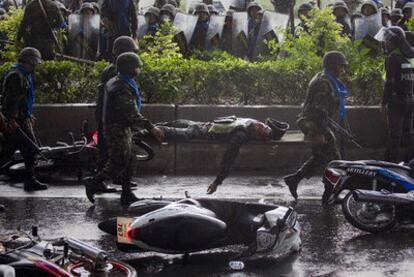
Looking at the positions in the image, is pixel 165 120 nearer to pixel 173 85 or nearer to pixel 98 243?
pixel 173 85

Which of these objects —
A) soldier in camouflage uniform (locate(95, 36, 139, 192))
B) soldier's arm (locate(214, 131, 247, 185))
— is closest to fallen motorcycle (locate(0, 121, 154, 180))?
soldier in camouflage uniform (locate(95, 36, 139, 192))

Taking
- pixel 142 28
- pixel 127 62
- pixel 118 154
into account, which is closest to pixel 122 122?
pixel 118 154

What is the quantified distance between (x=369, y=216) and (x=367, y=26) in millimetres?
8181

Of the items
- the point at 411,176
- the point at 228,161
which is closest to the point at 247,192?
the point at 228,161

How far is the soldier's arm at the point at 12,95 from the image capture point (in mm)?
11219

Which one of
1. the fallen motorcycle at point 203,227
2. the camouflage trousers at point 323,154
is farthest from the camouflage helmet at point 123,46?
the fallen motorcycle at point 203,227

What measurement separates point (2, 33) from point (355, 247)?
10.2 meters

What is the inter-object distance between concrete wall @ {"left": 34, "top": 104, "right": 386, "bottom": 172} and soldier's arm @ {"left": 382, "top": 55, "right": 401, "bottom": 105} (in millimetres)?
971

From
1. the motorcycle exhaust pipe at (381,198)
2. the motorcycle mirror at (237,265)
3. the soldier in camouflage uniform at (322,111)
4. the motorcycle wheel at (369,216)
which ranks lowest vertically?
the motorcycle mirror at (237,265)

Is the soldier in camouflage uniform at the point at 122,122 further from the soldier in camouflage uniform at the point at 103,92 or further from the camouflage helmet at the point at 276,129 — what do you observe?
the camouflage helmet at the point at 276,129

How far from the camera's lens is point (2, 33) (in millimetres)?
17234

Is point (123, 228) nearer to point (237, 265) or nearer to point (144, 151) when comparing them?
point (237, 265)

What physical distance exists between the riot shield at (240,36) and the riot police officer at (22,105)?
715 centimetres

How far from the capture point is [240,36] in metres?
18.2
